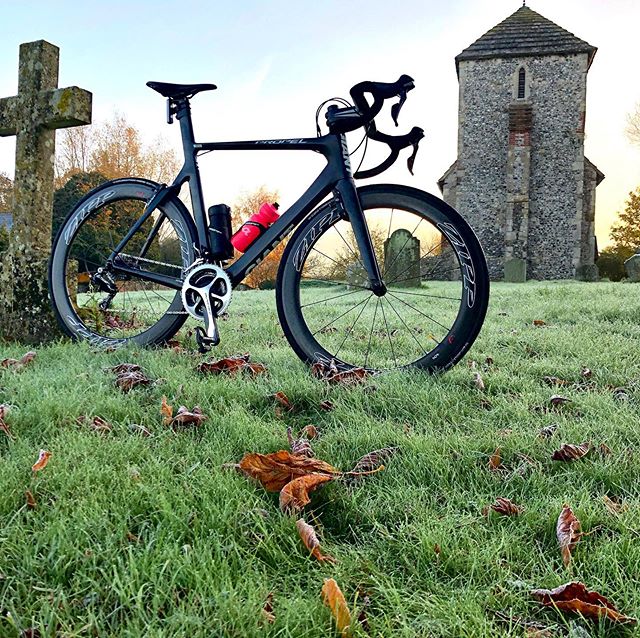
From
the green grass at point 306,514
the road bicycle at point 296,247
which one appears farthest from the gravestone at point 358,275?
the green grass at point 306,514

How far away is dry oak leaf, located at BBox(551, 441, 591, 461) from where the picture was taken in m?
1.78

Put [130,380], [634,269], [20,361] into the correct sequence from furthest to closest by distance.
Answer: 1. [634,269]
2. [20,361]
3. [130,380]

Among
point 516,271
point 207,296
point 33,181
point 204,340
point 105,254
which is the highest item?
point 516,271

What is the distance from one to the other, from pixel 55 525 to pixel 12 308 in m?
3.25

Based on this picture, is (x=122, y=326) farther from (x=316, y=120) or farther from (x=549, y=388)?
(x=549, y=388)

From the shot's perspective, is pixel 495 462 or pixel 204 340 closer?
pixel 495 462

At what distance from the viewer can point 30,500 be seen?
1433 millimetres

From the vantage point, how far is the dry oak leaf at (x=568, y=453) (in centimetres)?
178

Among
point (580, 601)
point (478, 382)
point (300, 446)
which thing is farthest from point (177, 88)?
point (580, 601)

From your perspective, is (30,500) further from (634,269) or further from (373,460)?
(634,269)

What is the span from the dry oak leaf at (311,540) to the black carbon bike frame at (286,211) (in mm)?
1777

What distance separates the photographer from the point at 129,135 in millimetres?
31469

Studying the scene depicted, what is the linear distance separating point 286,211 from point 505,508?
2083 millimetres

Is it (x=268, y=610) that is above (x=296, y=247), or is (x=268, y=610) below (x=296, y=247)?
below
